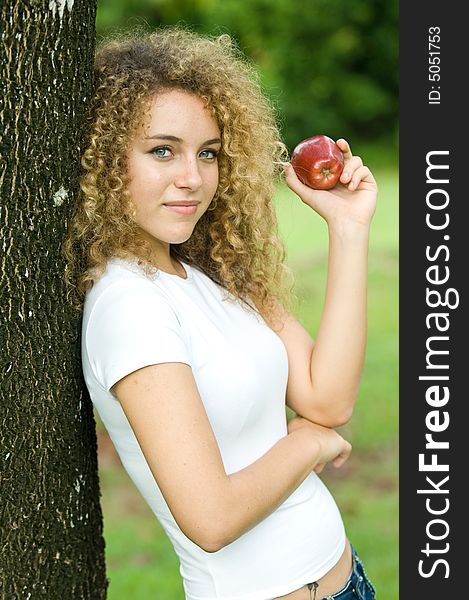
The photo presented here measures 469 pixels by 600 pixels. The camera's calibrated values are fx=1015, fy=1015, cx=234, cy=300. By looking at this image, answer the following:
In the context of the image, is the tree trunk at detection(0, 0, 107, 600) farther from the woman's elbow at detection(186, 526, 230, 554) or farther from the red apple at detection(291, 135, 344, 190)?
the red apple at detection(291, 135, 344, 190)

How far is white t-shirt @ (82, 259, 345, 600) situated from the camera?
204cm

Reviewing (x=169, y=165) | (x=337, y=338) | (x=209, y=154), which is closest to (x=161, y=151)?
(x=169, y=165)

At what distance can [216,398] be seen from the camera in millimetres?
2119

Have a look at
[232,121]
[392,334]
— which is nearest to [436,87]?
[232,121]

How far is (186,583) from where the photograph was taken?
2.27 metres

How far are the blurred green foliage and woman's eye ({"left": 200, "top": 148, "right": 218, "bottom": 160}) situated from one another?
764 inches

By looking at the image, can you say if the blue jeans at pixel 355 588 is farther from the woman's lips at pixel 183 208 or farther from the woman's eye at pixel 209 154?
the woman's eye at pixel 209 154

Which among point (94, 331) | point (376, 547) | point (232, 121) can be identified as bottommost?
point (376, 547)

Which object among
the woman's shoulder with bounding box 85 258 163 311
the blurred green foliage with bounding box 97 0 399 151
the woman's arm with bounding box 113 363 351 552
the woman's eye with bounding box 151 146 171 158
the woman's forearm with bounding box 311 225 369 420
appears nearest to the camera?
the woman's arm with bounding box 113 363 351 552

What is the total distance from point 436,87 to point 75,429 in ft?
6.64

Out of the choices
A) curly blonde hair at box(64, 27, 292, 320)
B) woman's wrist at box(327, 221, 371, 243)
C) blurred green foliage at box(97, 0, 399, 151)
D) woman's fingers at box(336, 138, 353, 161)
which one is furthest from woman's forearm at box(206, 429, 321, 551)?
blurred green foliage at box(97, 0, 399, 151)

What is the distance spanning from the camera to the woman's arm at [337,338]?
2.52m

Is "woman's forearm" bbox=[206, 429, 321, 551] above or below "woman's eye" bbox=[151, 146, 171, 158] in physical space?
below

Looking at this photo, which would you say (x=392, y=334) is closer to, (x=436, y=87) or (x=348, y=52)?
(x=436, y=87)
